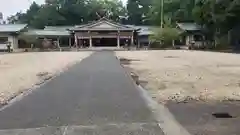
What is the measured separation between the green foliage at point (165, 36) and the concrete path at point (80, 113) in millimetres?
50965

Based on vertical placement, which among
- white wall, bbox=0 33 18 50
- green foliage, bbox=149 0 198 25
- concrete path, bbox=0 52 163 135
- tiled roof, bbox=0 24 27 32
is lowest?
white wall, bbox=0 33 18 50

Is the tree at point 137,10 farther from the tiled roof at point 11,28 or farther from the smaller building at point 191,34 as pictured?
the tiled roof at point 11,28

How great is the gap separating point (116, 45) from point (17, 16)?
54.0 metres

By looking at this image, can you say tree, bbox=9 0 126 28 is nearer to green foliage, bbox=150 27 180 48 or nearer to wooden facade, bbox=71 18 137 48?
wooden facade, bbox=71 18 137 48

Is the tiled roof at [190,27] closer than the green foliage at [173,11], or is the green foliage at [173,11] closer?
the tiled roof at [190,27]

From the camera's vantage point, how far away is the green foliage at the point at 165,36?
62281mm

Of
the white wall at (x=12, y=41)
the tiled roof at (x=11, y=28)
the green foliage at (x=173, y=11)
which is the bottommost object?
the white wall at (x=12, y=41)

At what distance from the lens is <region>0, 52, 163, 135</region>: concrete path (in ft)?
21.3

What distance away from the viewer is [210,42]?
6366cm

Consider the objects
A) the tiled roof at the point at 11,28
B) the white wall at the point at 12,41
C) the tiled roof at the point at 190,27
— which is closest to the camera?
the tiled roof at the point at 190,27

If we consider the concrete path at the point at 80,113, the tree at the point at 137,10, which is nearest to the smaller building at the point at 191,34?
the tree at the point at 137,10

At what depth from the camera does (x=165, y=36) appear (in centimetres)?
6222

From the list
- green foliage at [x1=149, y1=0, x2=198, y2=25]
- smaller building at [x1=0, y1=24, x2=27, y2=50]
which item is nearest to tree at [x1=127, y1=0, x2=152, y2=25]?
green foliage at [x1=149, y1=0, x2=198, y2=25]

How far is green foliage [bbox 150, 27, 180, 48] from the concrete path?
50965 mm
